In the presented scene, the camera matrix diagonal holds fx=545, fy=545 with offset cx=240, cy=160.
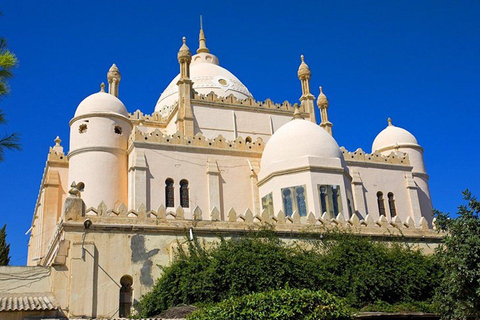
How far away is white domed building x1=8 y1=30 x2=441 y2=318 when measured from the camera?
66.4ft

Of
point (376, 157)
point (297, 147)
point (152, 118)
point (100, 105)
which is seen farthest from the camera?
point (152, 118)

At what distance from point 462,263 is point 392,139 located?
21.4 metres

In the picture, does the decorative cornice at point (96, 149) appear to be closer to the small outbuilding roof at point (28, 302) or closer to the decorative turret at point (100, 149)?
the decorative turret at point (100, 149)

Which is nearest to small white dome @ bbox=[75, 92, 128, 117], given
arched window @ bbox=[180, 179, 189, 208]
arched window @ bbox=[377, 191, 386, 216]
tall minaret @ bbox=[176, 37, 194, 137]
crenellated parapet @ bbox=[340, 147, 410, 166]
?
tall minaret @ bbox=[176, 37, 194, 137]

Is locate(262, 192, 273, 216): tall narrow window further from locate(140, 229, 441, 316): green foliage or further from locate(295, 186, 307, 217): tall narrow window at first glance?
locate(140, 229, 441, 316): green foliage

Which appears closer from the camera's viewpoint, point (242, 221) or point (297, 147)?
point (242, 221)

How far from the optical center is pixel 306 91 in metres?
38.0

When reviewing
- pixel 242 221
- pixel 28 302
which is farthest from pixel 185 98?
pixel 28 302

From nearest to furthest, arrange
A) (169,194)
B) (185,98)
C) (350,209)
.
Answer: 1. (350,209)
2. (169,194)
3. (185,98)

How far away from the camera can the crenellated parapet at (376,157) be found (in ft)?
112

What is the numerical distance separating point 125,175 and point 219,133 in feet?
23.3

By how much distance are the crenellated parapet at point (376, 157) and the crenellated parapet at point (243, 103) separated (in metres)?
4.86

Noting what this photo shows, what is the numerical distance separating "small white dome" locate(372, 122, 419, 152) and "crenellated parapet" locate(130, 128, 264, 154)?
10.2m

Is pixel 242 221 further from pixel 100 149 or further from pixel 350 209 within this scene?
pixel 100 149
